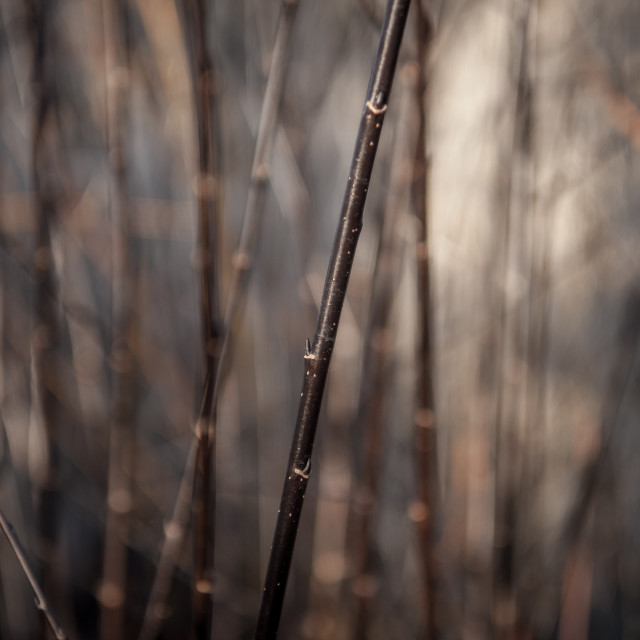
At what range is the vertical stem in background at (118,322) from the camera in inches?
22.3

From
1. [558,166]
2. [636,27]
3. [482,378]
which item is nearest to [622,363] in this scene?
[482,378]

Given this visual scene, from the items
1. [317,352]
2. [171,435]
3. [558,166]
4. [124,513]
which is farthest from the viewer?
[171,435]

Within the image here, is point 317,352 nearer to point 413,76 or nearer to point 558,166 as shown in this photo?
point 413,76

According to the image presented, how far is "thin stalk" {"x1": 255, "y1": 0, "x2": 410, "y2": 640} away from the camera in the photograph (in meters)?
0.26

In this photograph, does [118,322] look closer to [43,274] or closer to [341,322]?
[43,274]

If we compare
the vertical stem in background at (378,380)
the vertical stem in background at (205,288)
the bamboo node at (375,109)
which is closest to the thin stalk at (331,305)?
the bamboo node at (375,109)

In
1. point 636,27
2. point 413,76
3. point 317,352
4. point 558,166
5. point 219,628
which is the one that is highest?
point 636,27

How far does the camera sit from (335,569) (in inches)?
36.5

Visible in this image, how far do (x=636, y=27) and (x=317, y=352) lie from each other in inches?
37.1

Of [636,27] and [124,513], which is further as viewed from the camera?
[636,27]

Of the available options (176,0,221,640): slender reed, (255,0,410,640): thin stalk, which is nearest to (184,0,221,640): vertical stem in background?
(176,0,221,640): slender reed

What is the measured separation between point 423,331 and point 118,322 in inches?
14.9

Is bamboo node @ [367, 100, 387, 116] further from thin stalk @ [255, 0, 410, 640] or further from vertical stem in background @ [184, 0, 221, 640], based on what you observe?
vertical stem in background @ [184, 0, 221, 640]

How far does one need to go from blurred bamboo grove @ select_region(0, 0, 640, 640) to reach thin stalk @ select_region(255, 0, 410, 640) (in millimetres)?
426
